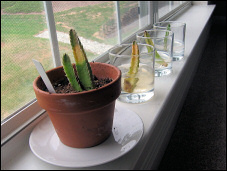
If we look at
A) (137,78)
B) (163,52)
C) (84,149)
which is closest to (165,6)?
(163,52)

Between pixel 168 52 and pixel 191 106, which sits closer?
pixel 168 52

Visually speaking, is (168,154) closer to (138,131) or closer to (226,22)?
(138,131)

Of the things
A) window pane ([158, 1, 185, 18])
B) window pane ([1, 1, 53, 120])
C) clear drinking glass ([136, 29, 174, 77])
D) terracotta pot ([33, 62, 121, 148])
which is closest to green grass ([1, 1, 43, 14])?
window pane ([1, 1, 53, 120])

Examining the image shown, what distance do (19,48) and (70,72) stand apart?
0.15 m

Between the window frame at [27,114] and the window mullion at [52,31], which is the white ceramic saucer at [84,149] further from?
the window mullion at [52,31]

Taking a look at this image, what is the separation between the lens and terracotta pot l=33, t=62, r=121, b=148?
0.35 metres

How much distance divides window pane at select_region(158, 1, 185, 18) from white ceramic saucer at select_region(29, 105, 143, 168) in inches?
34.1

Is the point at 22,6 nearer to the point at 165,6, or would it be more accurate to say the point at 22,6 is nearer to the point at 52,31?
the point at 52,31

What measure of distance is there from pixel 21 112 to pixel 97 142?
5.9 inches

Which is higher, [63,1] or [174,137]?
[63,1]

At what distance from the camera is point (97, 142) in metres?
0.40

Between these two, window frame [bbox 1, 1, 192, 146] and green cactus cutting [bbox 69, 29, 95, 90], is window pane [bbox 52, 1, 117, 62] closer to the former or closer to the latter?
window frame [bbox 1, 1, 192, 146]

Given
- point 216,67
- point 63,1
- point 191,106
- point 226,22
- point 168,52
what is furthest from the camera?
point 226,22

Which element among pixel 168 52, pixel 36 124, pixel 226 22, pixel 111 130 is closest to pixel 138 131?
pixel 111 130
